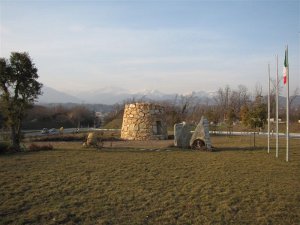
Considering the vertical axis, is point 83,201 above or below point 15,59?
below

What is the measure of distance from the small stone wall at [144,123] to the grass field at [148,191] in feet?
39.3

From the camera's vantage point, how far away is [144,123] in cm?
2503

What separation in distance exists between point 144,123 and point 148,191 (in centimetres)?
1713

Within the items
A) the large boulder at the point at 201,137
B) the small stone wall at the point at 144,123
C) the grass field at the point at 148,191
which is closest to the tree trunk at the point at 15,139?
the grass field at the point at 148,191

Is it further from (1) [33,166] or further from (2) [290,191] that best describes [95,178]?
(2) [290,191]

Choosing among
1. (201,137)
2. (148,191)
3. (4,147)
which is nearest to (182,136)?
(201,137)

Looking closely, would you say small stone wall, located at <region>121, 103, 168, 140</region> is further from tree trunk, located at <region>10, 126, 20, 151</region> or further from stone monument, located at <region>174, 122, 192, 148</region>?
tree trunk, located at <region>10, 126, 20, 151</region>

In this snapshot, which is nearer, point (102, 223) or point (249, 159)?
point (102, 223)

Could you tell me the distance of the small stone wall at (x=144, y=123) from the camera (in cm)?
2489

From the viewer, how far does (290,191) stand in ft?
26.4

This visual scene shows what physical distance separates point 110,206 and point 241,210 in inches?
109

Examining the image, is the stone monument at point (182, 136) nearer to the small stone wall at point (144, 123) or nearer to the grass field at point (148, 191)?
the grass field at point (148, 191)

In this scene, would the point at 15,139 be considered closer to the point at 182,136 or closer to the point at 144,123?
the point at 182,136

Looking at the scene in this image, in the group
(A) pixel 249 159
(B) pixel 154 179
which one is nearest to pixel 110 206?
(B) pixel 154 179
